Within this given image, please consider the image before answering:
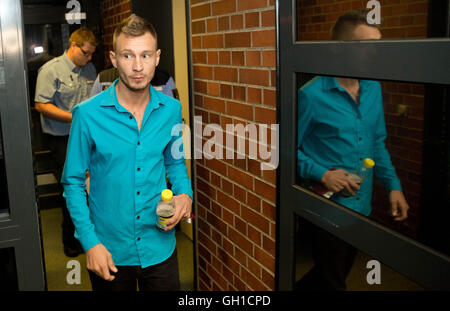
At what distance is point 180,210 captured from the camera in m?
1.87

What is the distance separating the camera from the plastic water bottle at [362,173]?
1.36 m

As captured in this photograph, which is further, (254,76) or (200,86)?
(200,86)

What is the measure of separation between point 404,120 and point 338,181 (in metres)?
0.37

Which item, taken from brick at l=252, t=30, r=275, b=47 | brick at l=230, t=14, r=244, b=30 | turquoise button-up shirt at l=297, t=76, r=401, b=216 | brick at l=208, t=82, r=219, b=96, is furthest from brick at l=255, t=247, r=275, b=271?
brick at l=230, t=14, r=244, b=30

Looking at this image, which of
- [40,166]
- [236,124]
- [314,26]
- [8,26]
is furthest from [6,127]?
[40,166]

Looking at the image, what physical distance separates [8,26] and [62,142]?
86.9 inches

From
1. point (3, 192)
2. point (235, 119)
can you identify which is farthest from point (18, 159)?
point (235, 119)

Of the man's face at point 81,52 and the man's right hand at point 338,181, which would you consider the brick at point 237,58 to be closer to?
the man's right hand at point 338,181

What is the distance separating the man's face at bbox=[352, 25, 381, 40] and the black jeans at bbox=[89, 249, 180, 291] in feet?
4.01

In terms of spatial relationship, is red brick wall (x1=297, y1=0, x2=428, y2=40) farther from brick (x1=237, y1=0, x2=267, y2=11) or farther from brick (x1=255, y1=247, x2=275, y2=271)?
brick (x1=255, y1=247, x2=275, y2=271)

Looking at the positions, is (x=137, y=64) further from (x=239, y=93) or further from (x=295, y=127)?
(x=295, y=127)

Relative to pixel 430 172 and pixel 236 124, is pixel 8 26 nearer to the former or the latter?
pixel 236 124

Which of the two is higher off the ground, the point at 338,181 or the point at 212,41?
the point at 212,41

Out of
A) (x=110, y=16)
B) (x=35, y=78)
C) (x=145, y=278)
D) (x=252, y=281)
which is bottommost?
(x=252, y=281)
